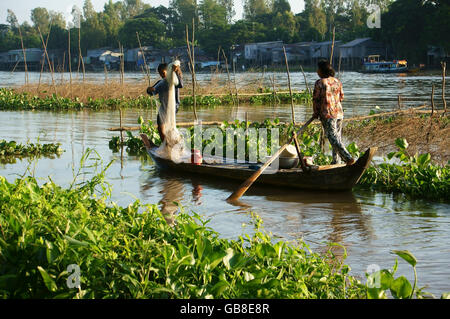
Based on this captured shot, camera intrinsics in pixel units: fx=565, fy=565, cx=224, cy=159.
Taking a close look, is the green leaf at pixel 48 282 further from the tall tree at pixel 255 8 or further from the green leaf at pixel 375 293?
the tall tree at pixel 255 8

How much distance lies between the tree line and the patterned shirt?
38.3 meters

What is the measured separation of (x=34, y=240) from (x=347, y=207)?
158 inches

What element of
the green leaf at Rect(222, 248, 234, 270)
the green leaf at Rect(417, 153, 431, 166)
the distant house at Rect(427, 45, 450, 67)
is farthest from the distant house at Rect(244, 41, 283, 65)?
the green leaf at Rect(222, 248, 234, 270)

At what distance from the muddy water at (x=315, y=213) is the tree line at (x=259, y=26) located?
37.5 m

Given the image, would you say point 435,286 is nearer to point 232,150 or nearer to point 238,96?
point 232,150

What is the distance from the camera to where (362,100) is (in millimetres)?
22375

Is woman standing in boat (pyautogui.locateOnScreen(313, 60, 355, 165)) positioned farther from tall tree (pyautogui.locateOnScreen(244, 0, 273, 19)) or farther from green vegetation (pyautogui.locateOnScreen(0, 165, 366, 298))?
tall tree (pyautogui.locateOnScreen(244, 0, 273, 19))

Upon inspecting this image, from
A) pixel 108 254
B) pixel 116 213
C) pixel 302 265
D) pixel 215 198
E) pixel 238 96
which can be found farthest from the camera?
pixel 238 96

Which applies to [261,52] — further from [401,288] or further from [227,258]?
[401,288]

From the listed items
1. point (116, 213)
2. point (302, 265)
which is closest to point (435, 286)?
point (302, 265)

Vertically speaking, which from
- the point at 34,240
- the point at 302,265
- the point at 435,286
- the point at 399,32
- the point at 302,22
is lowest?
the point at 435,286

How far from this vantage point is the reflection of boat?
1867 inches

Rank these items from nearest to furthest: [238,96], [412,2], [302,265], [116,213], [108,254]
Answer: [108,254] → [302,265] → [116,213] → [238,96] → [412,2]

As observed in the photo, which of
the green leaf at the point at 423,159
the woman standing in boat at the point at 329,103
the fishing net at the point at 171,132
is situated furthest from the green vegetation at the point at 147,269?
the fishing net at the point at 171,132
